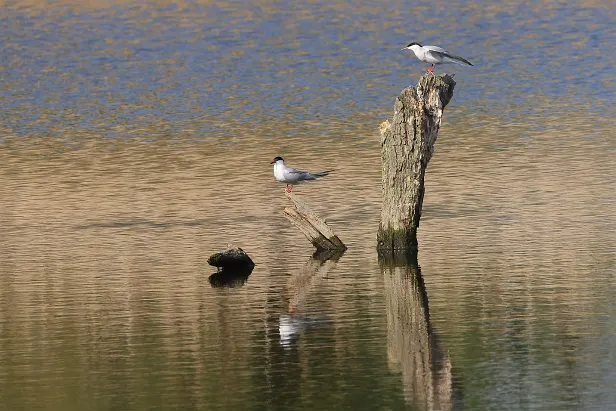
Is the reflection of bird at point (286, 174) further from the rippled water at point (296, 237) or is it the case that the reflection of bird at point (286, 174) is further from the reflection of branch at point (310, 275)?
the reflection of branch at point (310, 275)

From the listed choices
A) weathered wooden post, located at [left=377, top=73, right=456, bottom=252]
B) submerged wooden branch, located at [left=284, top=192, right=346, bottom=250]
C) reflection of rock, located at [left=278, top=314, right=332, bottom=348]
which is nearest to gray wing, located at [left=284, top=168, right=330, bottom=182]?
submerged wooden branch, located at [left=284, top=192, right=346, bottom=250]

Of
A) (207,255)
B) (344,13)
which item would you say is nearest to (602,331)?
(207,255)

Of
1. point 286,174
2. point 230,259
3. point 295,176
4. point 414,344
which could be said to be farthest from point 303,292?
point 295,176

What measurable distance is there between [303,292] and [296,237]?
18.0 ft

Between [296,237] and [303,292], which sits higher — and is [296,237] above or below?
above

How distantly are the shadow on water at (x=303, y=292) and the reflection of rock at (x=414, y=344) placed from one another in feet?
3.17

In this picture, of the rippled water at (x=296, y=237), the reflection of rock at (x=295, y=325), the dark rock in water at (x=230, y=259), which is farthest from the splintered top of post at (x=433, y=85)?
the reflection of rock at (x=295, y=325)

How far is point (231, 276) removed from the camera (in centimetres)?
2372

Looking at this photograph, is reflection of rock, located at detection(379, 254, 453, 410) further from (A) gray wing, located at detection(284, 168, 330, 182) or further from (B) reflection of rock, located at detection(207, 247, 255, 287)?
(A) gray wing, located at detection(284, 168, 330, 182)

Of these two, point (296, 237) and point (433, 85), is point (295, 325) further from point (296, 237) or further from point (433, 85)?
point (296, 237)

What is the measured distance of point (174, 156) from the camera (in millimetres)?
39750

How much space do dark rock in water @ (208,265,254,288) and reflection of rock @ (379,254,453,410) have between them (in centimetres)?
216

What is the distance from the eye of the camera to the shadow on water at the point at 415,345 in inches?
630

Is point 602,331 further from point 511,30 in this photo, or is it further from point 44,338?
point 511,30
